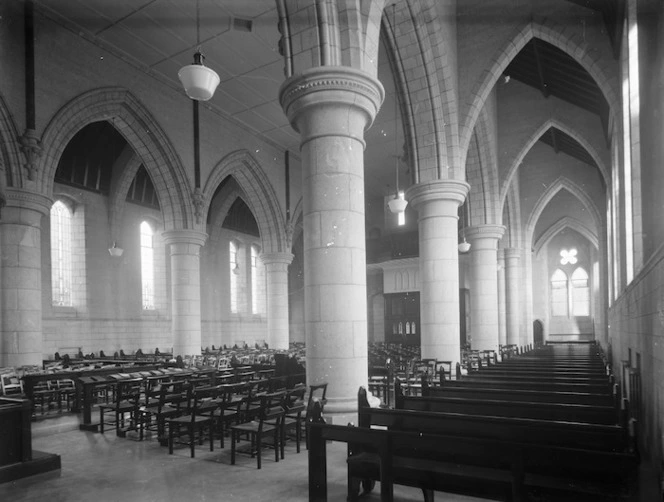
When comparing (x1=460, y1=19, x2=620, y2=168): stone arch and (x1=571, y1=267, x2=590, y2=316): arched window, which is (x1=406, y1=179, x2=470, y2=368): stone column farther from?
(x1=571, y1=267, x2=590, y2=316): arched window

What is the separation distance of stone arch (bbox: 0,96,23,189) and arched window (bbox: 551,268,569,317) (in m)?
→ 32.0

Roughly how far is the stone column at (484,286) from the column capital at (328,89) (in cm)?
1081

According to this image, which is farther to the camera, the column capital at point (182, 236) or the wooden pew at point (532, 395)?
the column capital at point (182, 236)

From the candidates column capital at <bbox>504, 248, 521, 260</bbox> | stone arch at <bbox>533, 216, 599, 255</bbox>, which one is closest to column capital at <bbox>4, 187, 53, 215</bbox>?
column capital at <bbox>504, 248, 521, 260</bbox>

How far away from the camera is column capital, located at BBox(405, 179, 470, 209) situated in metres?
11.5

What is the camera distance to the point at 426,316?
459 inches

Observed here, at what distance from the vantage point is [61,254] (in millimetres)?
19750

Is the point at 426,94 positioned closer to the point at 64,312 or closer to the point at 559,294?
the point at 64,312

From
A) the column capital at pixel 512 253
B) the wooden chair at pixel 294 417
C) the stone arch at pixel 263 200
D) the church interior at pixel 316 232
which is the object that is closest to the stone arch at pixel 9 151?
the church interior at pixel 316 232

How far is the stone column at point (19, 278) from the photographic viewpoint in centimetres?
1249

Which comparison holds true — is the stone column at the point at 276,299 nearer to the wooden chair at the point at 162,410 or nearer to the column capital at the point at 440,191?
the column capital at the point at 440,191

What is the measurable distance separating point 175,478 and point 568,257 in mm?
34296

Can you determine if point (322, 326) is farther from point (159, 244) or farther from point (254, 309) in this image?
point (254, 309)

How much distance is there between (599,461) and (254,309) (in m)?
27.0
